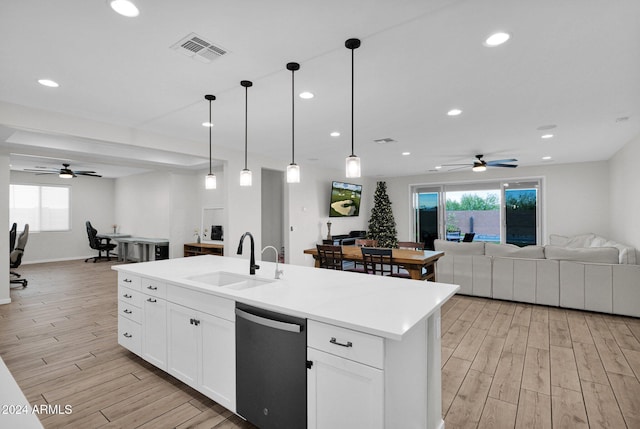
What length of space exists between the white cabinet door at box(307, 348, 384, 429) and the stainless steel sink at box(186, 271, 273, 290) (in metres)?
0.99

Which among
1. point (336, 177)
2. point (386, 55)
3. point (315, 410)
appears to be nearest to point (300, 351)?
point (315, 410)

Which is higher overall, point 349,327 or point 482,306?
point 349,327

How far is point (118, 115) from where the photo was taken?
3.79 metres

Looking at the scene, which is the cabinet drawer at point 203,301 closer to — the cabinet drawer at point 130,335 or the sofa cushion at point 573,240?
the cabinet drawer at point 130,335

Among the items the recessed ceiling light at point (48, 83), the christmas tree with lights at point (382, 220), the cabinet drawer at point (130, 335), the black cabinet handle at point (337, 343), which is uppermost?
the recessed ceiling light at point (48, 83)

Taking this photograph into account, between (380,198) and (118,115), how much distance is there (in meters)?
7.11

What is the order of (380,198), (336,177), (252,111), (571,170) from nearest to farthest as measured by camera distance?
1. (252,111)
2. (571,170)
3. (336,177)
4. (380,198)

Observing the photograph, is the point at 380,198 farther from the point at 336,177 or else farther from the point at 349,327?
the point at 349,327

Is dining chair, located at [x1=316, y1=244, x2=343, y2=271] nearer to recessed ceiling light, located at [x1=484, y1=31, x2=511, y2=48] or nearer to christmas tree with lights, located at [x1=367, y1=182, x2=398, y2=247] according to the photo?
recessed ceiling light, located at [x1=484, y1=31, x2=511, y2=48]

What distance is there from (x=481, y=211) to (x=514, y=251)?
4.05 meters

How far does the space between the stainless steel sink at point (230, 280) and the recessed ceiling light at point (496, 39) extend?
235cm

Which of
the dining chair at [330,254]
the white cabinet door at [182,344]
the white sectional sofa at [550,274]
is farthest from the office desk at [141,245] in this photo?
the white sectional sofa at [550,274]

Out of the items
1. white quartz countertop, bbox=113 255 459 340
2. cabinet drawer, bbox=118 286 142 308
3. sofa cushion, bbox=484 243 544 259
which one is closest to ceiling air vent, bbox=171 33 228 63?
white quartz countertop, bbox=113 255 459 340

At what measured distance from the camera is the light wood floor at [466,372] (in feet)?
7.06
